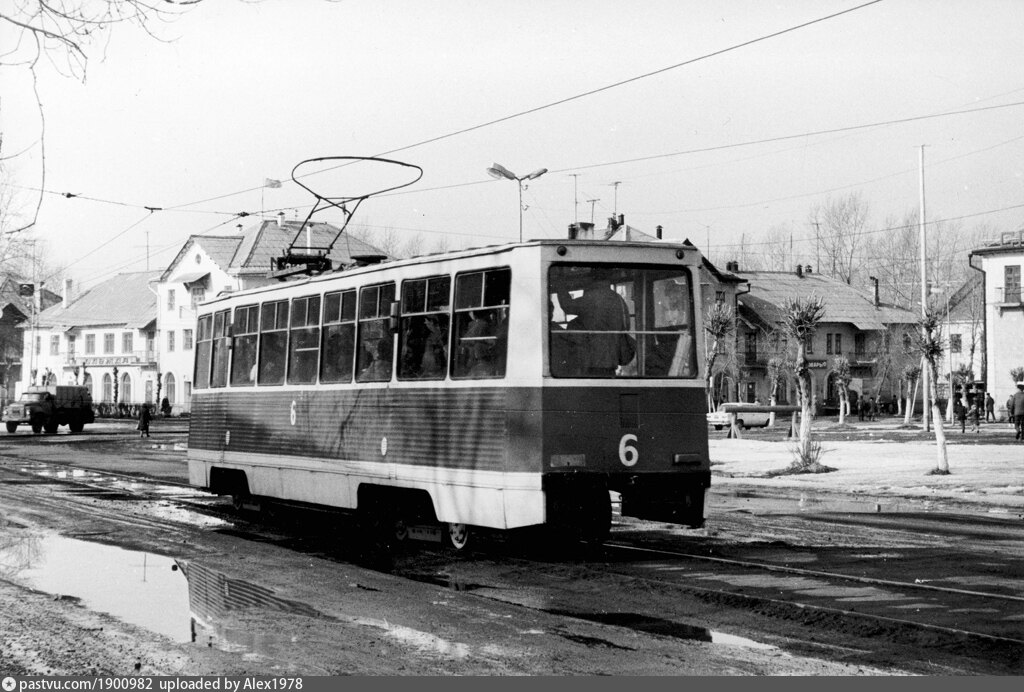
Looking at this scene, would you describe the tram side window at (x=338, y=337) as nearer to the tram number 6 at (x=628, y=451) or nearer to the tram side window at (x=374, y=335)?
the tram side window at (x=374, y=335)

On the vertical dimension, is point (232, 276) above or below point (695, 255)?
above

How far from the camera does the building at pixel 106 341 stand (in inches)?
3659

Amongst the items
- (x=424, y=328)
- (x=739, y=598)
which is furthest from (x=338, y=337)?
(x=739, y=598)

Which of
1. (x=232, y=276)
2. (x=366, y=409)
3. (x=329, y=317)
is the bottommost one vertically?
(x=366, y=409)

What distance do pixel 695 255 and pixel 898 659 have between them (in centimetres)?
557

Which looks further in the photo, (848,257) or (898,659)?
(848,257)

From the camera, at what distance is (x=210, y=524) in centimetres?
1595

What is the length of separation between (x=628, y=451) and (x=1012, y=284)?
66.9 m

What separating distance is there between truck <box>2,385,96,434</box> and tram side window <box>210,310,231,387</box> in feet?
133

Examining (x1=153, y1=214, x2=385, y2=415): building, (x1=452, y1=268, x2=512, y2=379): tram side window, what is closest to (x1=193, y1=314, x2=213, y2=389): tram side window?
(x1=452, y1=268, x2=512, y2=379): tram side window

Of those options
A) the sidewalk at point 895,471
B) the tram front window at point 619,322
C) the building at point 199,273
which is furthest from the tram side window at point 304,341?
the building at point 199,273

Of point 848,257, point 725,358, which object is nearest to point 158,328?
point 725,358

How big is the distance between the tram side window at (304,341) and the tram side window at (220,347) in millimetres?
2315

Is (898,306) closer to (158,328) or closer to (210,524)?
(158,328)
